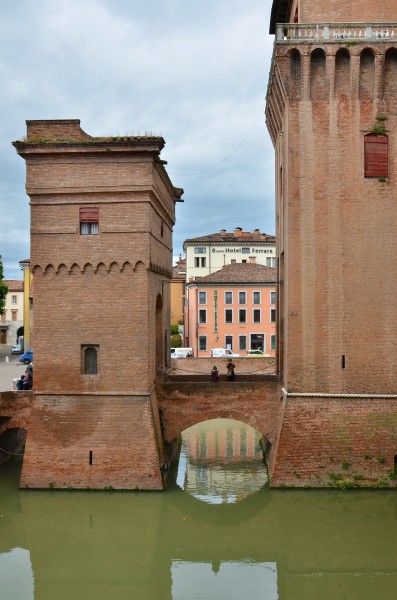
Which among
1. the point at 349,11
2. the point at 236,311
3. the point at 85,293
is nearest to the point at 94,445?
the point at 85,293

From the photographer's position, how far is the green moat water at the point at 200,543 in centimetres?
1377

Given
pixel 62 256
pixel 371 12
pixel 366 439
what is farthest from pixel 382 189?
pixel 62 256

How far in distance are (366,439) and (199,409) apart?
528 cm

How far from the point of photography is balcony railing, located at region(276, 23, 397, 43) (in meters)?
18.9

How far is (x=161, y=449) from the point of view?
19656mm

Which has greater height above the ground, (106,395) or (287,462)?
(106,395)

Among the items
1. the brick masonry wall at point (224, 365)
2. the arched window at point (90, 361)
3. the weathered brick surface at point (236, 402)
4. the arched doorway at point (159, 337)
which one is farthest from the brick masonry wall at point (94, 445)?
the brick masonry wall at point (224, 365)

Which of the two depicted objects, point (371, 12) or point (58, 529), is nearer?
point (58, 529)

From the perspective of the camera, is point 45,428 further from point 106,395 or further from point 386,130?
point 386,130

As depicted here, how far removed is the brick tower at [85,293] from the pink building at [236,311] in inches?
1097

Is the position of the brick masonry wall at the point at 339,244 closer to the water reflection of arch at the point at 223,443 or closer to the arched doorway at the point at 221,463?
the arched doorway at the point at 221,463

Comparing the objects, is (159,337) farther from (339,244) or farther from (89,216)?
(339,244)

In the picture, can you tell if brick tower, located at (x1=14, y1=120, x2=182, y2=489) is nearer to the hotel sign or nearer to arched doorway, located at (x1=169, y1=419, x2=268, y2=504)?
arched doorway, located at (x1=169, y1=419, x2=268, y2=504)

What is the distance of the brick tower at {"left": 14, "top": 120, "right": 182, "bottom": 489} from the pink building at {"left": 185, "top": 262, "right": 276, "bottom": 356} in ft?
91.4
